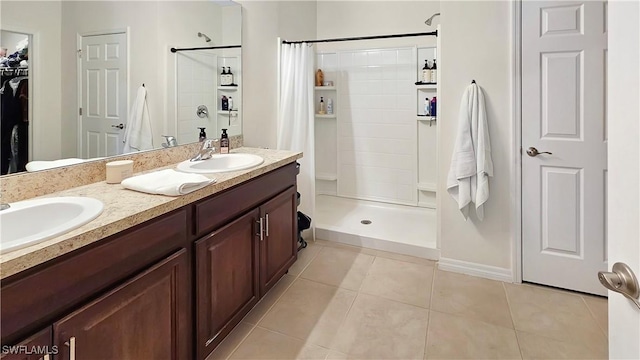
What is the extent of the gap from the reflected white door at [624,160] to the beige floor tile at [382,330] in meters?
1.25

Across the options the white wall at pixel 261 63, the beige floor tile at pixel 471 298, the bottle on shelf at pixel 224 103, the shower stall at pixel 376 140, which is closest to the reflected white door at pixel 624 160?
the beige floor tile at pixel 471 298

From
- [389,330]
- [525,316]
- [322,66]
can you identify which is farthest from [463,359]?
[322,66]

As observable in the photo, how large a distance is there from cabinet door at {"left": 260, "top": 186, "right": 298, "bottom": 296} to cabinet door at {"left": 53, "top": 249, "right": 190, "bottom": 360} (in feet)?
2.21

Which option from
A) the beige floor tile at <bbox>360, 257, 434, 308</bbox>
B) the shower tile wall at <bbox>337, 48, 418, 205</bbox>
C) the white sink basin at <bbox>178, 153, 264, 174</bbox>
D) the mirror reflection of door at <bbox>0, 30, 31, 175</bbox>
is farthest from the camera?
the shower tile wall at <bbox>337, 48, 418, 205</bbox>

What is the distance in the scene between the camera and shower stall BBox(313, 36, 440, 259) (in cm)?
383

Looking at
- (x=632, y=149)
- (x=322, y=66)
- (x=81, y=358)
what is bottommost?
(x=81, y=358)

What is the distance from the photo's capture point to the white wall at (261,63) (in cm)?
290

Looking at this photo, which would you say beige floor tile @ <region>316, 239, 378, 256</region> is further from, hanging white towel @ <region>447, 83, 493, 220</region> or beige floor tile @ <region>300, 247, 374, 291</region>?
hanging white towel @ <region>447, 83, 493, 220</region>

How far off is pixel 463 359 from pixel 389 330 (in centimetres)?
41

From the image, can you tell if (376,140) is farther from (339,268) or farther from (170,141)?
(170,141)

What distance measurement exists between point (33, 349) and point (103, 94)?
3.93 ft

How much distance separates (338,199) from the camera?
442cm

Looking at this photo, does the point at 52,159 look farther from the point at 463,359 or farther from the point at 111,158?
the point at 463,359

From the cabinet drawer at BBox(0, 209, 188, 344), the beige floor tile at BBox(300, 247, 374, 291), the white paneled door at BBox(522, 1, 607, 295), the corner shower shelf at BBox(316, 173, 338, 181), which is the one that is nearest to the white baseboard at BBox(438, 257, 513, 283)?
the white paneled door at BBox(522, 1, 607, 295)
